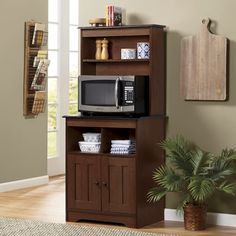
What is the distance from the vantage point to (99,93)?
629 cm

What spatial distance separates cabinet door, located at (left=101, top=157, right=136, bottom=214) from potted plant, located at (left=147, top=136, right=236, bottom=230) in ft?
0.64

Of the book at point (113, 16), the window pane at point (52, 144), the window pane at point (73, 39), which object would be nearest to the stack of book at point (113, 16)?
the book at point (113, 16)

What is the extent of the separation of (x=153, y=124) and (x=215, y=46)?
32.3 inches

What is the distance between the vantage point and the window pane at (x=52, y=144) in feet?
29.7

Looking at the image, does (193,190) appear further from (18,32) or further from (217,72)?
(18,32)

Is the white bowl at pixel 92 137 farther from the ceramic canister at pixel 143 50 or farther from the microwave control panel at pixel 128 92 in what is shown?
the ceramic canister at pixel 143 50

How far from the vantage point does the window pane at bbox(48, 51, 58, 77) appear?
8969mm

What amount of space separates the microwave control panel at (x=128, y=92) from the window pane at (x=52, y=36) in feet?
10.0

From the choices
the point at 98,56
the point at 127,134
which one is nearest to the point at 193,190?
the point at 127,134

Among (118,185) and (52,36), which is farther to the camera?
(52,36)

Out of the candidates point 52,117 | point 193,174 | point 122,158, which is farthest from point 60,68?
point 193,174

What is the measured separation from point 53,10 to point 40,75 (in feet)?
3.52

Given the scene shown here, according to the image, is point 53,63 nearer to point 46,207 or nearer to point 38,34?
point 38,34

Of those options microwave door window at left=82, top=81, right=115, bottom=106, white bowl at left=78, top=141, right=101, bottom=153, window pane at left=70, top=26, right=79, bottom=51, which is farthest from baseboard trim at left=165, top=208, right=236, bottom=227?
window pane at left=70, top=26, right=79, bottom=51
